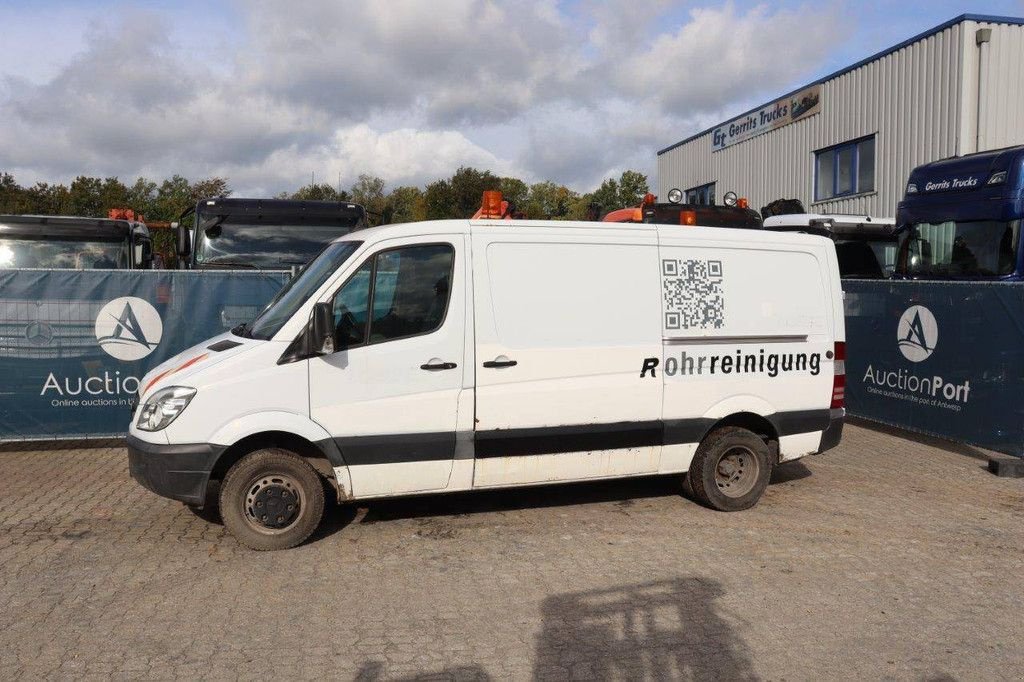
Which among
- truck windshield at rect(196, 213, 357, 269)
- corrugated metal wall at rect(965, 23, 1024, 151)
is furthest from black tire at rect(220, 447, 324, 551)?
corrugated metal wall at rect(965, 23, 1024, 151)

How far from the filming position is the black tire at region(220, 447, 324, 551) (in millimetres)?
5684

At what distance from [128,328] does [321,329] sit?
4147 millimetres

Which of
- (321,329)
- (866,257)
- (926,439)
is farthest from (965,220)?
(321,329)

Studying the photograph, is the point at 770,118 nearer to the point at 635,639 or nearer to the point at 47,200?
the point at 635,639

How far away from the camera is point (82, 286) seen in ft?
28.2

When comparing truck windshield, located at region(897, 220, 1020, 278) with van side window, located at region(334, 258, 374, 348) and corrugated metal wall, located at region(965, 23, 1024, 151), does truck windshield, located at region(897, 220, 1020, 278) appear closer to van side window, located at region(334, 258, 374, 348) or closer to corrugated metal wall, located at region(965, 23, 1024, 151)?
corrugated metal wall, located at region(965, 23, 1024, 151)

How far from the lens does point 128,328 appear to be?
8.75 meters

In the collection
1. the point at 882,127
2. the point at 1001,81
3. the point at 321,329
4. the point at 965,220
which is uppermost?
the point at 1001,81

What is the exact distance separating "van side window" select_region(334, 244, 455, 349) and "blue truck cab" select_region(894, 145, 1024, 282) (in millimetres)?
7759

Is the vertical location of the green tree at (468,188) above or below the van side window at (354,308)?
above

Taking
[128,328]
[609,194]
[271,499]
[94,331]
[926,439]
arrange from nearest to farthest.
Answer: [271,499]
[94,331]
[128,328]
[926,439]
[609,194]

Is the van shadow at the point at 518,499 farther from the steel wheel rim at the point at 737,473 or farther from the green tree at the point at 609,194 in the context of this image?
the green tree at the point at 609,194

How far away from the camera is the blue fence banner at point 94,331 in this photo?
27.9ft

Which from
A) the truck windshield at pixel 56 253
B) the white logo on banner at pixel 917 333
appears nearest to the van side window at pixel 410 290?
the white logo on banner at pixel 917 333
